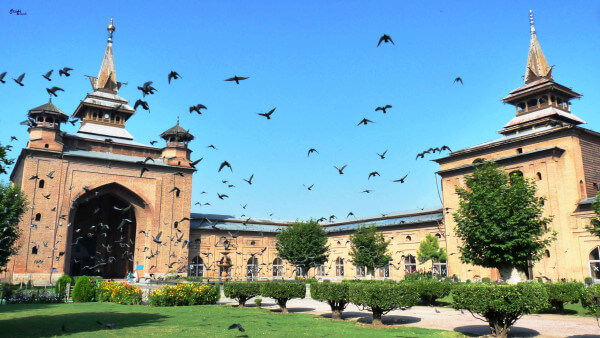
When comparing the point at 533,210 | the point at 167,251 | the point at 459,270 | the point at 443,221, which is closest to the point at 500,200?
the point at 533,210

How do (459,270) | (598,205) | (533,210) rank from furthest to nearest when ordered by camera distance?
(459,270) → (533,210) → (598,205)

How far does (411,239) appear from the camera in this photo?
156 feet

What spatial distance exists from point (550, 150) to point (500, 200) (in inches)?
584

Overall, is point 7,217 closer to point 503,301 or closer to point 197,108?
point 197,108

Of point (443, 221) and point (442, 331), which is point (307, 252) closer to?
point (443, 221)

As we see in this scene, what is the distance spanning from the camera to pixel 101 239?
50.4m

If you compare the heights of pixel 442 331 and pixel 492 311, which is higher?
pixel 492 311

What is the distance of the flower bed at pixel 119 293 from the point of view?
2236 cm

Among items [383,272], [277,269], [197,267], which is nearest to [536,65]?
[383,272]

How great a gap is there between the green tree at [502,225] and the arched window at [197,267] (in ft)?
111

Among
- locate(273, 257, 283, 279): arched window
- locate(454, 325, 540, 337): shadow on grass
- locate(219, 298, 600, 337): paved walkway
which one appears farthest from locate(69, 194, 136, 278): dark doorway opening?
locate(454, 325, 540, 337): shadow on grass

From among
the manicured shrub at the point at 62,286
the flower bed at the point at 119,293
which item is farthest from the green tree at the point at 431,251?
the manicured shrub at the point at 62,286

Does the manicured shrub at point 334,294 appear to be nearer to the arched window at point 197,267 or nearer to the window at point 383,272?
the window at point 383,272

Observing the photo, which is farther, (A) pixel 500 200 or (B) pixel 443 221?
(B) pixel 443 221
